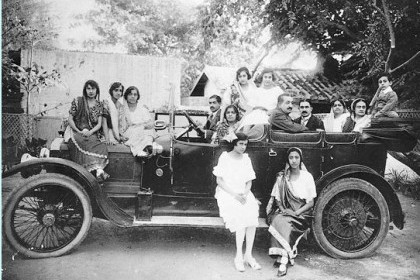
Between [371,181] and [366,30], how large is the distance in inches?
192

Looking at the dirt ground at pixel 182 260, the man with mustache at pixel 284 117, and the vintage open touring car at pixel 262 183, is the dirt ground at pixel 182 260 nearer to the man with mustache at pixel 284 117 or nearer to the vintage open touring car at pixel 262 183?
the vintage open touring car at pixel 262 183

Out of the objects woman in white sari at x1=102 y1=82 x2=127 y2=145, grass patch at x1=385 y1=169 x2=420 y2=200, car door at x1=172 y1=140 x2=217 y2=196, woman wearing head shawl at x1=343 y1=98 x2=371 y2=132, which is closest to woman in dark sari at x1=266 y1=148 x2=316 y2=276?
car door at x1=172 y1=140 x2=217 y2=196

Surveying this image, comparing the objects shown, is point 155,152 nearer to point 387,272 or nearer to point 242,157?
point 242,157

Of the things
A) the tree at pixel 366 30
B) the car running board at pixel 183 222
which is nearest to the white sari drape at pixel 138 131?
the car running board at pixel 183 222

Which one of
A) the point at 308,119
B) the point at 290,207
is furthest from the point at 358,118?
the point at 290,207

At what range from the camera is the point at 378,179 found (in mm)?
3549

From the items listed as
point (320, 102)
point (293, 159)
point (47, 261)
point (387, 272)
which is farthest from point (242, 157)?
point (320, 102)

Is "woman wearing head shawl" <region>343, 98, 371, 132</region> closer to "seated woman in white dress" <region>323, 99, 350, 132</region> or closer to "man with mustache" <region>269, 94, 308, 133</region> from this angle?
"seated woman in white dress" <region>323, 99, 350, 132</region>

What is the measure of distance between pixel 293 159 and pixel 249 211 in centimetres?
66

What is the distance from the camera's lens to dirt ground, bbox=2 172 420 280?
2.89m

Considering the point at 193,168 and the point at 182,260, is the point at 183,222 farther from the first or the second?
the point at 193,168

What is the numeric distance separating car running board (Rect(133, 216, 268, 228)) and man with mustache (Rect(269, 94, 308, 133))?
3.29 feet

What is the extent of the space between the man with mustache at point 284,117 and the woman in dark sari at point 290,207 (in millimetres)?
279

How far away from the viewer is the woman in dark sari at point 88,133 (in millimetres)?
3375
